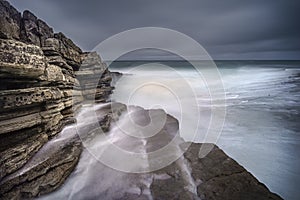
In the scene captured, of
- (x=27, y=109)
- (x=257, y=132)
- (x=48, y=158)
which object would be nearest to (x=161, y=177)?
(x=48, y=158)

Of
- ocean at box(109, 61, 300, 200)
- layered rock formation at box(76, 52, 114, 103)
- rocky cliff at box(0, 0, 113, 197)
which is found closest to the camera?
rocky cliff at box(0, 0, 113, 197)

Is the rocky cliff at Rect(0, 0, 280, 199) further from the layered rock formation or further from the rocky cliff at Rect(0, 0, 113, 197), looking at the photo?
the layered rock formation

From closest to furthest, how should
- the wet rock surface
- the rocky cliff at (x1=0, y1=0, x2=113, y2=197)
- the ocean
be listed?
the wet rock surface
the rocky cliff at (x1=0, y1=0, x2=113, y2=197)
the ocean

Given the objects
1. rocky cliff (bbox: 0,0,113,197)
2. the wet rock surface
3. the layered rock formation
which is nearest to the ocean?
the wet rock surface

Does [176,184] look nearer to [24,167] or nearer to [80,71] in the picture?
[24,167]

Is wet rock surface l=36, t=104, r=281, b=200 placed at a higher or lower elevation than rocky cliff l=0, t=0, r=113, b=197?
lower

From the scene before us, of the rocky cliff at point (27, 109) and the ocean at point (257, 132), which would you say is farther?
the ocean at point (257, 132)

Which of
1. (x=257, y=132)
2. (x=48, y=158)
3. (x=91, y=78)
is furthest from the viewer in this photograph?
(x=91, y=78)

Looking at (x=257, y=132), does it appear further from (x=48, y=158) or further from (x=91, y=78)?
(x=91, y=78)

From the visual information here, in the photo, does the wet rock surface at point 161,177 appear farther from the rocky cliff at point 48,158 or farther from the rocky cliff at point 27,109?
the rocky cliff at point 27,109

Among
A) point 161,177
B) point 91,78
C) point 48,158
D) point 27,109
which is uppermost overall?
point 91,78

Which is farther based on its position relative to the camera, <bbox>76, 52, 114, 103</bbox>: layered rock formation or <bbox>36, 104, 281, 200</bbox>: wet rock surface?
<bbox>76, 52, 114, 103</bbox>: layered rock formation

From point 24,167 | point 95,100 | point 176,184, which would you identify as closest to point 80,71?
point 95,100

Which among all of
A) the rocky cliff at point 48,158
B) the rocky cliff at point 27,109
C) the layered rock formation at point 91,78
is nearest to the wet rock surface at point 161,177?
the rocky cliff at point 48,158
